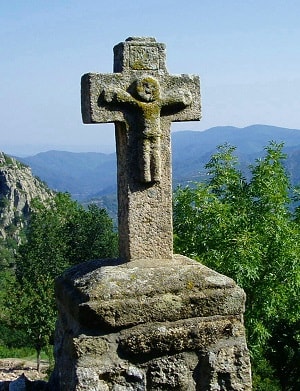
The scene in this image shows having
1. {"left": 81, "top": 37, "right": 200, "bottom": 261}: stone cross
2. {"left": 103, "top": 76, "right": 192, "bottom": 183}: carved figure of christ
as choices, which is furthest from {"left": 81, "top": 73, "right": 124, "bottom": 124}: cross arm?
{"left": 103, "top": 76, "right": 192, "bottom": 183}: carved figure of christ

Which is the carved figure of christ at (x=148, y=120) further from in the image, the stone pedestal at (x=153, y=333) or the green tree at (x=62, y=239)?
the green tree at (x=62, y=239)

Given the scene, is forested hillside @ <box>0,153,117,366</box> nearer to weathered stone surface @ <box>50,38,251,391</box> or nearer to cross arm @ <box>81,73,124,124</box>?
weathered stone surface @ <box>50,38,251,391</box>

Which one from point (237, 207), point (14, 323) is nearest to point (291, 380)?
point (237, 207)

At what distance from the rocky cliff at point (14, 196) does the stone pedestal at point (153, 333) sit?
84.3 metres

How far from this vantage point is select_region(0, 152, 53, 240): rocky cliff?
3585 inches

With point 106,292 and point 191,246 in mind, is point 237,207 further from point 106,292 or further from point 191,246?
point 106,292

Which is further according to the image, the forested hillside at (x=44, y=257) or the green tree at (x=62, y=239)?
the green tree at (x=62, y=239)

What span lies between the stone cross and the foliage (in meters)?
9.47

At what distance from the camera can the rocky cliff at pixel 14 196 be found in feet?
299

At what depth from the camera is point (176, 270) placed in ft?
12.4

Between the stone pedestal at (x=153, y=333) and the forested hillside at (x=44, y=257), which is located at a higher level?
the stone pedestal at (x=153, y=333)

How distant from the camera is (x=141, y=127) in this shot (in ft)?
13.3

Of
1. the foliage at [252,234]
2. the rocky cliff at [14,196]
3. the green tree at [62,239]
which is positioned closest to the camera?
the foliage at [252,234]

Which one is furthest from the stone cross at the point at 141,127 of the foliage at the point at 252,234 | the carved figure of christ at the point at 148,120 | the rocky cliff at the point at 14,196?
the rocky cliff at the point at 14,196
